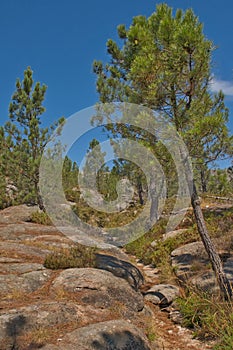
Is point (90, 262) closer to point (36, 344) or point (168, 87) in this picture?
point (36, 344)

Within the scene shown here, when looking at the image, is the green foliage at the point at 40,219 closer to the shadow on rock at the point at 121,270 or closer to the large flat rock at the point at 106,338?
the shadow on rock at the point at 121,270

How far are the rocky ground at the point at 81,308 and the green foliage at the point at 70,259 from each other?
12.4 inches

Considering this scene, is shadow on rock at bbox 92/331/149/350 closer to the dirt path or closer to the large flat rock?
the large flat rock

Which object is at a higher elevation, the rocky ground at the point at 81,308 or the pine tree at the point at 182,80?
the pine tree at the point at 182,80

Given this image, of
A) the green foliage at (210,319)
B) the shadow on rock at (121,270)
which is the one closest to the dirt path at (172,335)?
the green foliage at (210,319)

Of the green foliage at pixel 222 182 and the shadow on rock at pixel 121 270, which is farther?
the green foliage at pixel 222 182

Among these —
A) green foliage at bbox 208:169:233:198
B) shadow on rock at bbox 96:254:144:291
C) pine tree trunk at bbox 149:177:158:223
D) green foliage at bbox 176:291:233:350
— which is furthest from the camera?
pine tree trunk at bbox 149:177:158:223

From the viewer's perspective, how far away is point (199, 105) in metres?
7.49

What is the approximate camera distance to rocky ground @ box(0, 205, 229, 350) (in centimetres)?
466

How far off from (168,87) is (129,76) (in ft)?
3.71

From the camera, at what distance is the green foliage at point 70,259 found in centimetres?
794

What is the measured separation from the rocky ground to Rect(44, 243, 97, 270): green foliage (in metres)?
0.31

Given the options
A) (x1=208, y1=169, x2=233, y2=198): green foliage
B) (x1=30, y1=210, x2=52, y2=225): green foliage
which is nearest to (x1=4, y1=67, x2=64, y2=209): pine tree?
(x1=30, y1=210, x2=52, y2=225): green foliage

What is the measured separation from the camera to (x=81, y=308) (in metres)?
5.79
